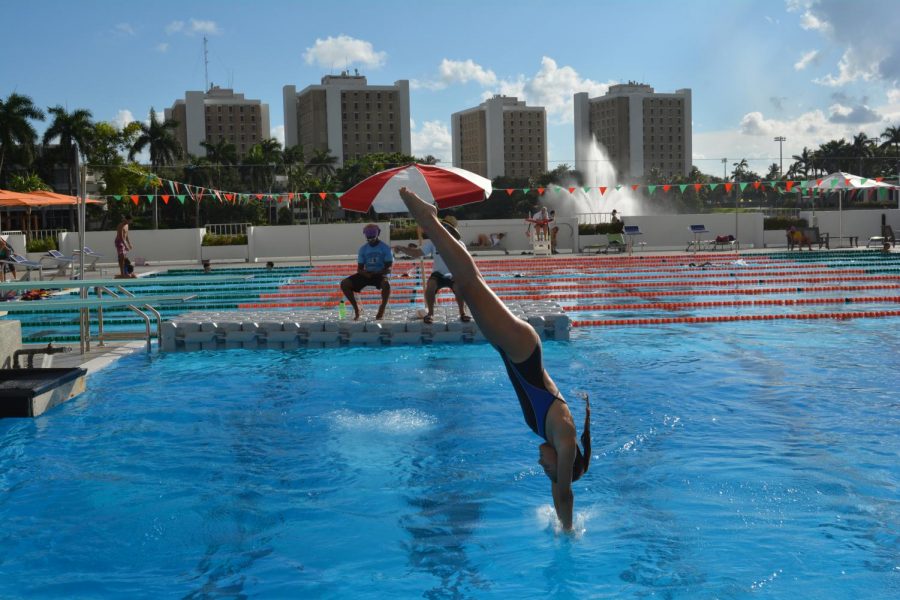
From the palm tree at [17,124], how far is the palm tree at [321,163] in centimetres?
3665

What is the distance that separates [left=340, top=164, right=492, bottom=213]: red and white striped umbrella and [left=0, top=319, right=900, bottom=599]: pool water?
108 inches

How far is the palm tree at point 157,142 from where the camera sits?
62625mm

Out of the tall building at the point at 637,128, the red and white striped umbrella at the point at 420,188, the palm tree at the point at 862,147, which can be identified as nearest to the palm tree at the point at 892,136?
the palm tree at the point at 862,147

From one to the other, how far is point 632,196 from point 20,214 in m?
48.9

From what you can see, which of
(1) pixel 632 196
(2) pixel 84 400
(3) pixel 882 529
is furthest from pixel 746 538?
(1) pixel 632 196

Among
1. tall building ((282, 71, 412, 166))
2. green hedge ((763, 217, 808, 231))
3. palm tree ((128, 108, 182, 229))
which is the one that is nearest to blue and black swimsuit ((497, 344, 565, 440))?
green hedge ((763, 217, 808, 231))

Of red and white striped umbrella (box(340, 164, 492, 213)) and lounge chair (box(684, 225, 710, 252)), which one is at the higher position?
red and white striped umbrella (box(340, 164, 492, 213))

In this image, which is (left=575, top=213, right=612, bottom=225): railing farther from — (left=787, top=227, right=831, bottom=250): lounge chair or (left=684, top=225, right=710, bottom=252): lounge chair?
(left=787, top=227, right=831, bottom=250): lounge chair

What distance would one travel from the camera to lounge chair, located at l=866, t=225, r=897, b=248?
26.4m

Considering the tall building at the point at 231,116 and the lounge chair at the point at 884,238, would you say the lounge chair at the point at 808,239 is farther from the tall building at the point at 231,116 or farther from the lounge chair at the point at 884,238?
the tall building at the point at 231,116

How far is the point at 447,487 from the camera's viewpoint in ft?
19.7

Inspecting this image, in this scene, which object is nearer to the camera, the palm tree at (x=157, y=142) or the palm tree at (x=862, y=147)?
the palm tree at (x=157, y=142)

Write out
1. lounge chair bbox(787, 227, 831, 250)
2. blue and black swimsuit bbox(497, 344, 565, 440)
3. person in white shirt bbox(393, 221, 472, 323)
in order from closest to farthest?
blue and black swimsuit bbox(497, 344, 565, 440)
person in white shirt bbox(393, 221, 472, 323)
lounge chair bbox(787, 227, 831, 250)

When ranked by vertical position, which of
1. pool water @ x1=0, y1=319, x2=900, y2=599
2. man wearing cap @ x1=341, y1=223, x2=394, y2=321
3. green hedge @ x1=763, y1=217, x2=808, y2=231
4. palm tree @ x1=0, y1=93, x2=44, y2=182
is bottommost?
pool water @ x1=0, y1=319, x2=900, y2=599
